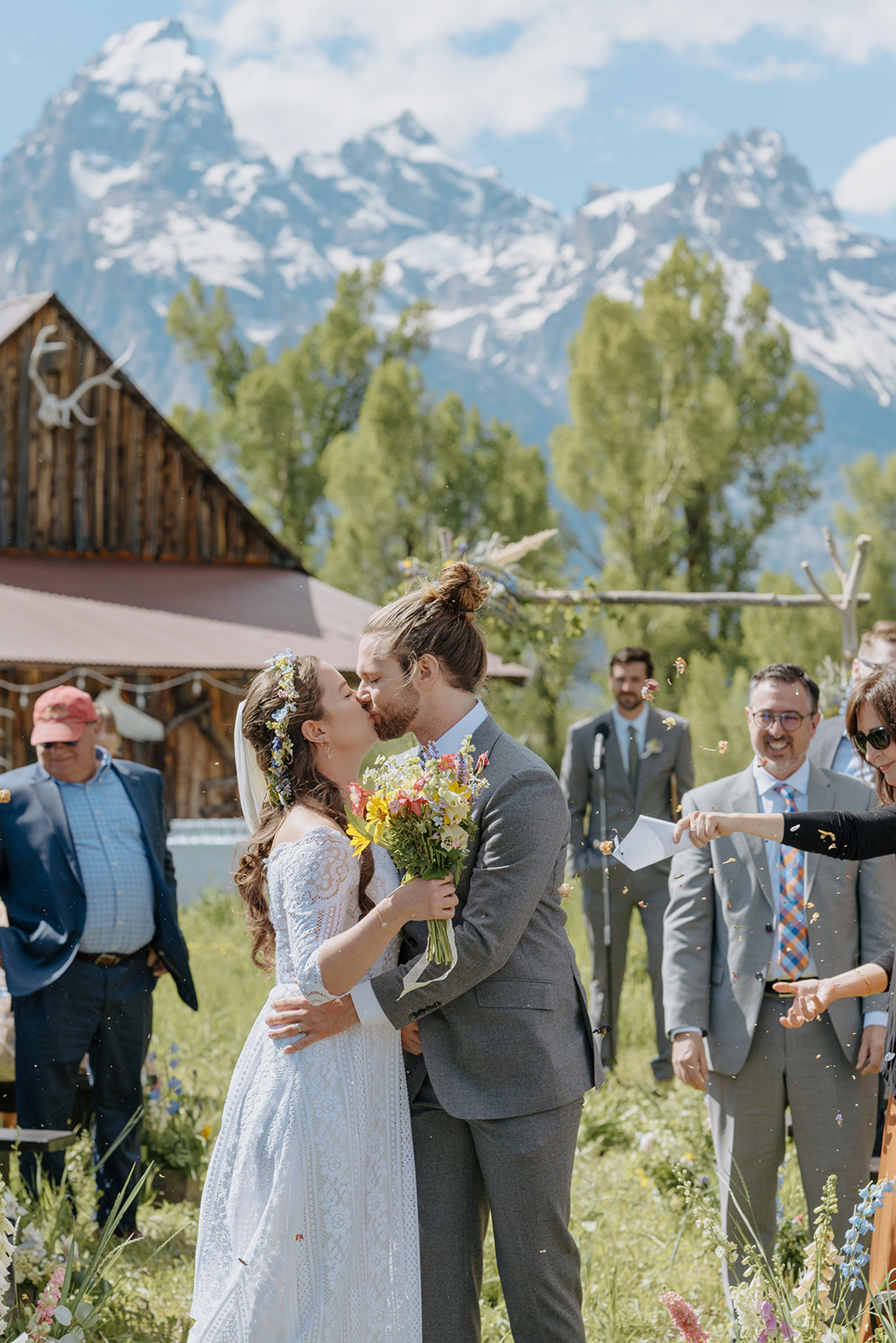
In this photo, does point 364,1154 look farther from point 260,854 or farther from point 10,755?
point 10,755

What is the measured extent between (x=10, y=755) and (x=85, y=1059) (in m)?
8.73

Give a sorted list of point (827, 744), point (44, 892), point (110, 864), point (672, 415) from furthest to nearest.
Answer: point (672, 415)
point (827, 744)
point (110, 864)
point (44, 892)

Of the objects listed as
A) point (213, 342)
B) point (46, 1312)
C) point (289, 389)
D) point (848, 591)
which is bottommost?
point (46, 1312)

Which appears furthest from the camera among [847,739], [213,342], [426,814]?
[213,342]

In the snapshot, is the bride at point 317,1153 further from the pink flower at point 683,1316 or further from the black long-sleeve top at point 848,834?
the black long-sleeve top at point 848,834

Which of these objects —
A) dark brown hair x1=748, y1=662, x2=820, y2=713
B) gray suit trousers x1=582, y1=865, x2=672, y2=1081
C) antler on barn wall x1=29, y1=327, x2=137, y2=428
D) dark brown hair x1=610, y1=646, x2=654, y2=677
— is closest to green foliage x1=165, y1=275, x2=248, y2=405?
antler on barn wall x1=29, y1=327, x2=137, y2=428

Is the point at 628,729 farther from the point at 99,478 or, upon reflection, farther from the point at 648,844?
the point at 99,478

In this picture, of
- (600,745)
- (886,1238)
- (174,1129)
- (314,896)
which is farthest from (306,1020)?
(600,745)

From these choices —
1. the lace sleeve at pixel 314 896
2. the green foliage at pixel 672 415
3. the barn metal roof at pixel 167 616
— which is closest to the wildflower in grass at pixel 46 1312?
the lace sleeve at pixel 314 896

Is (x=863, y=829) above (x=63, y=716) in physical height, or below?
below

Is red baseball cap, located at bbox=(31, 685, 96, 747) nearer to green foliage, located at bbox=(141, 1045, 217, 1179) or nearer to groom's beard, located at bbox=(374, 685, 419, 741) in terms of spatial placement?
green foliage, located at bbox=(141, 1045, 217, 1179)

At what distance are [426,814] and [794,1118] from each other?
1852 millimetres

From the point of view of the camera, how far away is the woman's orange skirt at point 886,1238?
2.81 metres

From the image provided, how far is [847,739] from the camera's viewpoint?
4.98m
